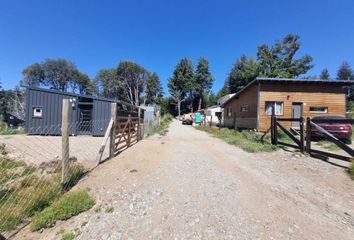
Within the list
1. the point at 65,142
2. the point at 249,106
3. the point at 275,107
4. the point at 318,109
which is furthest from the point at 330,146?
the point at 65,142

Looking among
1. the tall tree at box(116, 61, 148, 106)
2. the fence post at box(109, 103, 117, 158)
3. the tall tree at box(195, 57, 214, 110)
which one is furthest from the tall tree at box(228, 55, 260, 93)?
the fence post at box(109, 103, 117, 158)

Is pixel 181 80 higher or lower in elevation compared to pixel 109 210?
higher

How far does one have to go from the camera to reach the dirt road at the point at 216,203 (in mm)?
2570

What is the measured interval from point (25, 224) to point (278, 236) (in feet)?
11.0

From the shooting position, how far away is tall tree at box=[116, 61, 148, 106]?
198ft

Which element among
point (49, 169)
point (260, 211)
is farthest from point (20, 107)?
point (260, 211)

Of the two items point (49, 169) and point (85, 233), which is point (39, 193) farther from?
point (49, 169)

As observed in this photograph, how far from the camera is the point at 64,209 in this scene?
2949 mm

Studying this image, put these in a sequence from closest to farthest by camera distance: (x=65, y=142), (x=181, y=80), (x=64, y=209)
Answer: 1. (x=64, y=209)
2. (x=65, y=142)
3. (x=181, y=80)

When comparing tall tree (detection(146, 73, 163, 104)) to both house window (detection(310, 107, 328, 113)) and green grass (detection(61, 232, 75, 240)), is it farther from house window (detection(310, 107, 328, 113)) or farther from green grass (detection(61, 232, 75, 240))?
green grass (detection(61, 232, 75, 240))

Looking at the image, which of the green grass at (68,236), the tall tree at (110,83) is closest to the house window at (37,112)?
the green grass at (68,236)

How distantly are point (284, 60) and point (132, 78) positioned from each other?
41.8 meters

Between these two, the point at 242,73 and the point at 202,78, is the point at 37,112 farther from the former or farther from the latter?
the point at 202,78

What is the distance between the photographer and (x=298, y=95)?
51.4ft
